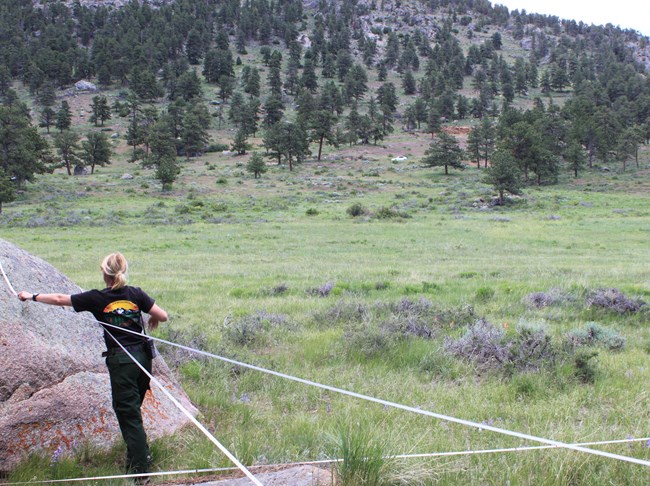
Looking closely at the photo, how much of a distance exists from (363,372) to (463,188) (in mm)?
53768

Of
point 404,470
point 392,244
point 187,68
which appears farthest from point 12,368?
point 187,68

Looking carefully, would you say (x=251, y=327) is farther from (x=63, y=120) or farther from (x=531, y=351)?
(x=63, y=120)

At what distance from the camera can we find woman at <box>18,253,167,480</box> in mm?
3535

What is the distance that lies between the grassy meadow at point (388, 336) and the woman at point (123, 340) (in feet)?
1.08

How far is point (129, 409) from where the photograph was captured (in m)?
3.55

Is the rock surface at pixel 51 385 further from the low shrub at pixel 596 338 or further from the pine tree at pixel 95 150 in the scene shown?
the pine tree at pixel 95 150

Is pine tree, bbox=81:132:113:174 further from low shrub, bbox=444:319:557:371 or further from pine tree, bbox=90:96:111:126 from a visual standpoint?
low shrub, bbox=444:319:557:371

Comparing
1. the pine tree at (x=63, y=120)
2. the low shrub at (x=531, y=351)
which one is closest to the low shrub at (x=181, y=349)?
the low shrub at (x=531, y=351)

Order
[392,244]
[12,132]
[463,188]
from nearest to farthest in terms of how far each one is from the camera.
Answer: [392,244], [12,132], [463,188]

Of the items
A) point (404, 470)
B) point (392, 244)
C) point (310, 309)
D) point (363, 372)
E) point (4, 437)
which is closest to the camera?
point (404, 470)

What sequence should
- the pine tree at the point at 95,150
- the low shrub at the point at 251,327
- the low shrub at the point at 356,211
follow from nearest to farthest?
the low shrub at the point at 251,327, the low shrub at the point at 356,211, the pine tree at the point at 95,150

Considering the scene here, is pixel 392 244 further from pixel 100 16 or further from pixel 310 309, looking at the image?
pixel 100 16

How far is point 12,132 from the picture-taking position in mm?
51750

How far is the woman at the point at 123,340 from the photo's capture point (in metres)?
3.54
